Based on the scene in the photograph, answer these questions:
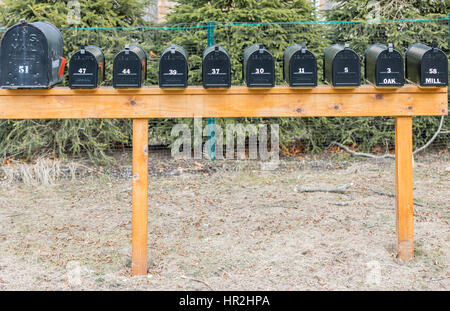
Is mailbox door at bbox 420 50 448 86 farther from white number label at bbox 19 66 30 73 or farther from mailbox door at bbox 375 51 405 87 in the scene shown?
white number label at bbox 19 66 30 73

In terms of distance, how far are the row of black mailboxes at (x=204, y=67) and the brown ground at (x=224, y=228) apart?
116 centimetres

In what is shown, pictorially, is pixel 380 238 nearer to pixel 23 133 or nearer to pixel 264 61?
pixel 264 61

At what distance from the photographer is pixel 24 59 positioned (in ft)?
9.40

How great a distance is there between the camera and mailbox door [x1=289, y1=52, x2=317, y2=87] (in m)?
3.02

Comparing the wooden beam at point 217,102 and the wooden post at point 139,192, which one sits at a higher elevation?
the wooden beam at point 217,102

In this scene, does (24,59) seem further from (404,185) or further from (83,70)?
(404,185)

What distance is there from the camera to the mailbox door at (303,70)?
9.91ft

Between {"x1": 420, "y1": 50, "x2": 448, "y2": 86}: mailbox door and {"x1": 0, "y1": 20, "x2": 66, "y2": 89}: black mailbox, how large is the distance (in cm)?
224

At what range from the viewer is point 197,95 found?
10.00ft

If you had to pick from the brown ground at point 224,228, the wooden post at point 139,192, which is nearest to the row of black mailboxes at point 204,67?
the wooden post at point 139,192

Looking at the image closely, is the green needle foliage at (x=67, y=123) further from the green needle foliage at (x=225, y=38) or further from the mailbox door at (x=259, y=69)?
the mailbox door at (x=259, y=69)

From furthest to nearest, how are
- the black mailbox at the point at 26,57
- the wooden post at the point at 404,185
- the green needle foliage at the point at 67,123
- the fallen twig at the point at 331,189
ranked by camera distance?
the green needle foliage at the point at 67,123 → the fallen twig at the point at 331,189 → the wooden post at the point at 404,185 → the black mailbox at the point at 26,57

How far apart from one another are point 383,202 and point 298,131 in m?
2.16

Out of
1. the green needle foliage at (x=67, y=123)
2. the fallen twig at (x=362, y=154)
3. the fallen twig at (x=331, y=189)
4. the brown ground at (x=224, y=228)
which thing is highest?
the green needle foliage at (x=67, y=123)
